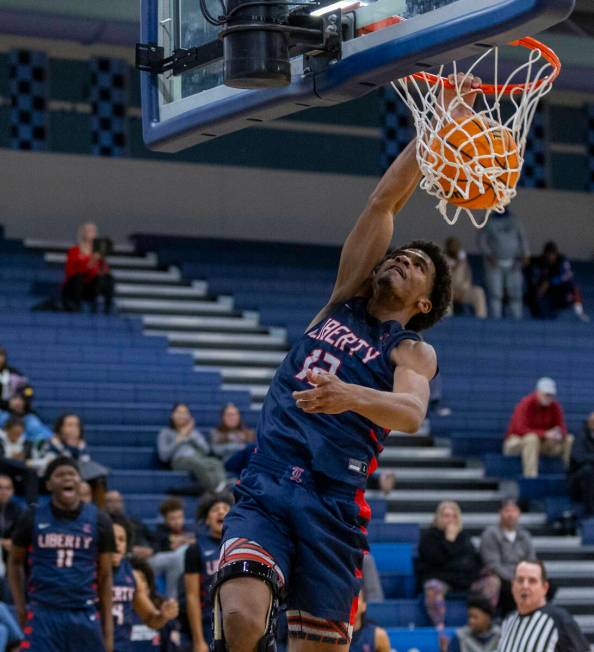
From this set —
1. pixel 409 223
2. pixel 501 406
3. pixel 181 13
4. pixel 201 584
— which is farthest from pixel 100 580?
pixel 409 223

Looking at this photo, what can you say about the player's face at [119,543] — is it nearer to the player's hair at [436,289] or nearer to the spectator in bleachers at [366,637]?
the spectator in bleachers at [366,637]

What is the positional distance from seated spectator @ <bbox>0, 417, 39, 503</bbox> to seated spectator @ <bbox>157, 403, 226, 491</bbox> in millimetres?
1391

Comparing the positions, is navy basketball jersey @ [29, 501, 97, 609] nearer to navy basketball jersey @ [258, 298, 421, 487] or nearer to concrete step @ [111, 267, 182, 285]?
navy basketball jersey @ [258, 298, 421, 487]

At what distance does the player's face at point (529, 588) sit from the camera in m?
7.62

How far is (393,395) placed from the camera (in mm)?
4430

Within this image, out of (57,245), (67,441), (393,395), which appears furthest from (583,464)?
(393,395)

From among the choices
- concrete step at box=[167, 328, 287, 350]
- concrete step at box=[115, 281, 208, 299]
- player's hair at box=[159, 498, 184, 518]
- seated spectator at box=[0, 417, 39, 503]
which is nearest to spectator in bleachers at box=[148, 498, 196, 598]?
player's hair at box=[159, 498, 184, 518]

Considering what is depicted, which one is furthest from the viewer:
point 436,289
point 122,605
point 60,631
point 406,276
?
point 122,605

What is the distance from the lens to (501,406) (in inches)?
598

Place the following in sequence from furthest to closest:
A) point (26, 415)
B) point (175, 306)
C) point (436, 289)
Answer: point (175, 306), point (26, 415), point (436, 289)

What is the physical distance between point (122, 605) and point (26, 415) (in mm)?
3623

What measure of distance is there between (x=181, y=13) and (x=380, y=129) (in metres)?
14.0

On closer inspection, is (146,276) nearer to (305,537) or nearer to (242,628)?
(305,537)

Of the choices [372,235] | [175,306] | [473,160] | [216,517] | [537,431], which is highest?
[473,160]
